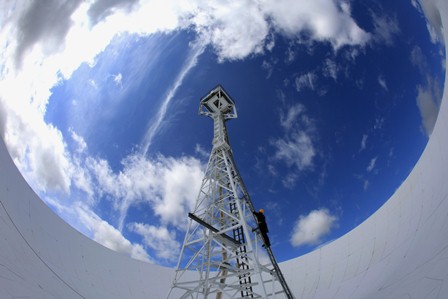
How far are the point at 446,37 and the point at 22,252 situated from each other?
16.4 meters

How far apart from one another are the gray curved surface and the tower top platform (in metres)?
9.76

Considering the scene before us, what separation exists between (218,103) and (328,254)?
11.0 metres

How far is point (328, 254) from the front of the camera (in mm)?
15023

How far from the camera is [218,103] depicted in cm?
1664

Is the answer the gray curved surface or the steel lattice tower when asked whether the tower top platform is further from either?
the gray curved surface

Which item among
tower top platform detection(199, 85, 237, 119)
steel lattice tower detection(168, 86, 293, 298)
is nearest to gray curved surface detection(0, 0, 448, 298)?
steel lattice tower detection(168, 86, 293, 298)

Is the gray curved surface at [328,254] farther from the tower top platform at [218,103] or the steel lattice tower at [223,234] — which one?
the tower top platform at [218,103]

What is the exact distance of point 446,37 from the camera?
8914 mm

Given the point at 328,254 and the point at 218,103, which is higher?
the point at 218,103

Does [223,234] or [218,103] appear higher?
[218,103]

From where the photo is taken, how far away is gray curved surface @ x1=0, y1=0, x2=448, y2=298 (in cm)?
802

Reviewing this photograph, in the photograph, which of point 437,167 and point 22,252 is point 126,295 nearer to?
point 22,252

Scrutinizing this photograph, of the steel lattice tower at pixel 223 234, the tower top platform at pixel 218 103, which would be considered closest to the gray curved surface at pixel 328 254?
the steel lattice tower at pixel 223 234

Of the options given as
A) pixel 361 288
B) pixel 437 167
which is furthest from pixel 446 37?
pixel 361 288
